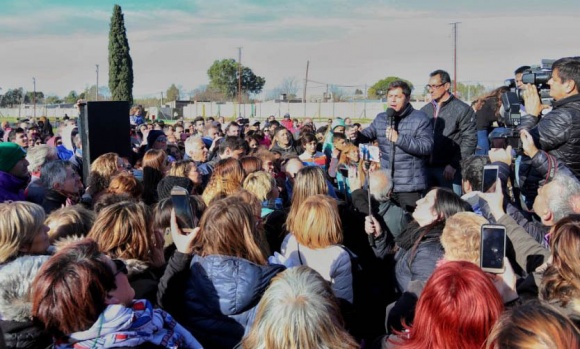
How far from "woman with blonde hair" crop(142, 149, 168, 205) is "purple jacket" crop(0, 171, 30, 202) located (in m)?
1.34

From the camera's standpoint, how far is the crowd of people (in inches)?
87.3

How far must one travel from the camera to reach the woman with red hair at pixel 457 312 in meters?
2.13

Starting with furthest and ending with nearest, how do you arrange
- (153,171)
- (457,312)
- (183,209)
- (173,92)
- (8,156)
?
1. (173,92)
2. (153,171)
3. (8,156)
4. (183,209)
5. (457,312)

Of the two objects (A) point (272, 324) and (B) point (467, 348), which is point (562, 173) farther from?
(A) point (272, 324)

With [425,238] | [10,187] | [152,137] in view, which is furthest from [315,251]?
[152,137]

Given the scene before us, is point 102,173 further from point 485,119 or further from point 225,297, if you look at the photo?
point 485,119

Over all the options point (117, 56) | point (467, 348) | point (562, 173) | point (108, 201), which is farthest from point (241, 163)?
point (117, 56)

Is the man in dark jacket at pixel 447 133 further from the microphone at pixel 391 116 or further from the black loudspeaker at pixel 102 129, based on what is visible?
the black loudspeaker at pixel 102 129

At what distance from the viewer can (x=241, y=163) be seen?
19.5ft

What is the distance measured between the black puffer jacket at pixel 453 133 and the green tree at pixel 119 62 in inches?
2374

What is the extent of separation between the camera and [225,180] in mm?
→ 5352

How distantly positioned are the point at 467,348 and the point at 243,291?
1.31 meters

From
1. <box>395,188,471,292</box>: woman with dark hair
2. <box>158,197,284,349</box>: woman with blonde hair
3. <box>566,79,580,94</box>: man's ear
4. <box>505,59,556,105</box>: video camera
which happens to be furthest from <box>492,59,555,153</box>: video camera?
<box>158,197,284,349</box>: woman with blonde hair

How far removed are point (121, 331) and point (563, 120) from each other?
3842 millimetres
